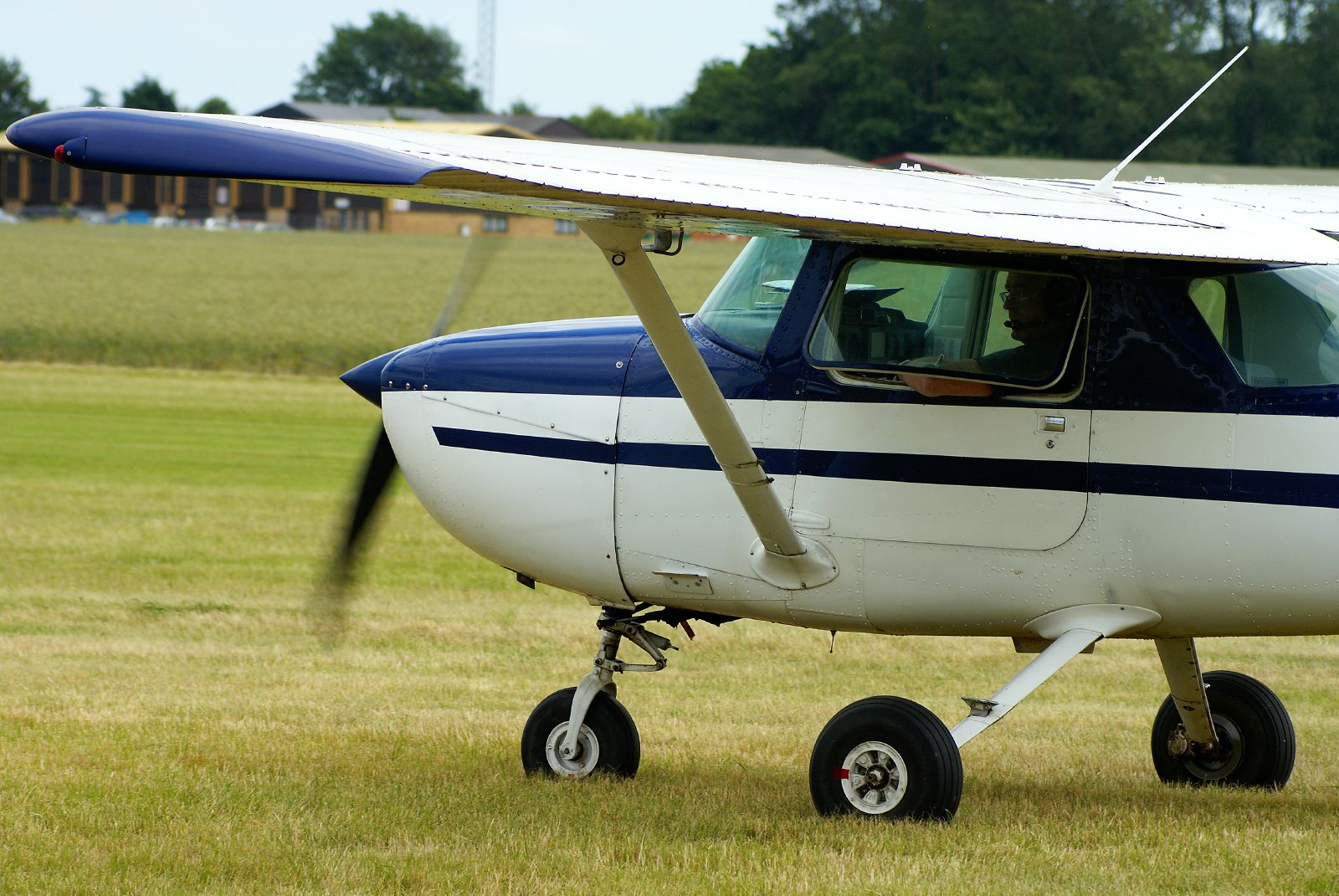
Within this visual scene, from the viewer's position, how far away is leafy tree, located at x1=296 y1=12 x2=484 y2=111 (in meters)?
137

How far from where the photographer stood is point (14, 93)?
372 feet

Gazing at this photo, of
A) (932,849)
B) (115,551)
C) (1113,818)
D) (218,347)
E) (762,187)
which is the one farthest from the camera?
(218,347)

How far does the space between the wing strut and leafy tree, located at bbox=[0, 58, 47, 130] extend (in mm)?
112097

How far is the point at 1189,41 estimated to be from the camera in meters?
89.2

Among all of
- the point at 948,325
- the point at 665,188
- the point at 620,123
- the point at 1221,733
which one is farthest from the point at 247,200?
the point at 665,188

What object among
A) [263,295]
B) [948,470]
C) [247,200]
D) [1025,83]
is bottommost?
[263,295]

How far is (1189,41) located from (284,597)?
86178 millimetres

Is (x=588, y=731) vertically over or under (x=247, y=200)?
over

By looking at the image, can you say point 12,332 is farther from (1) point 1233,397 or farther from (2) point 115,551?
(1) point 1233,397

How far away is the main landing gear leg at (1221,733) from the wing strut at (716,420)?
70.6 inches

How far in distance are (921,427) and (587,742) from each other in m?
2.21

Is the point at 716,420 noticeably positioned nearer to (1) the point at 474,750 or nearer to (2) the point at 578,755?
Result: (2) the point at 578,755

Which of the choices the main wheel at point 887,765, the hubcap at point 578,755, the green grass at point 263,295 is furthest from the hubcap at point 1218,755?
the green grass at point 263,295

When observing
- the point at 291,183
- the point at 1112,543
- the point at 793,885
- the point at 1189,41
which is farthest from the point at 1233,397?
the point at 1189,41
